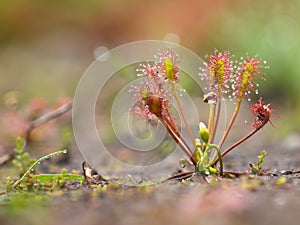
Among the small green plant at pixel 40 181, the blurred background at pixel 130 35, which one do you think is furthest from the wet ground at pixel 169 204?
the blurred background at pixel 130 35

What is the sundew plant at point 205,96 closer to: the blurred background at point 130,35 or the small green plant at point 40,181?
the small green plant at point 40,181

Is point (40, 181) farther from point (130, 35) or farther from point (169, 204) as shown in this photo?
point (130, 35)

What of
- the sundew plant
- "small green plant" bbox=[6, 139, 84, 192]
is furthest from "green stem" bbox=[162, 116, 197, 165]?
"small green plant" bbox=[6, 139, 84, 192]

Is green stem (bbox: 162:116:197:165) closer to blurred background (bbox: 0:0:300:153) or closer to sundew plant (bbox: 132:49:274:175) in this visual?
sundew plant (bbox: 132:49:274:175)

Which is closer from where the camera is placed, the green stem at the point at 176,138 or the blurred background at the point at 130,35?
the green stem at the point at 176,138

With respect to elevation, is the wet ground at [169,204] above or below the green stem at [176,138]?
below

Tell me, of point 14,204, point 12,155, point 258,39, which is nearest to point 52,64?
point 258,39

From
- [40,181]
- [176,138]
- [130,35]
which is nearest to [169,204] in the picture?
[176,138]

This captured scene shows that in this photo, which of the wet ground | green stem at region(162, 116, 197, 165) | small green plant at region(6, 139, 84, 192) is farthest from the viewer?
green stem at region(162, 116, 197, 165)
